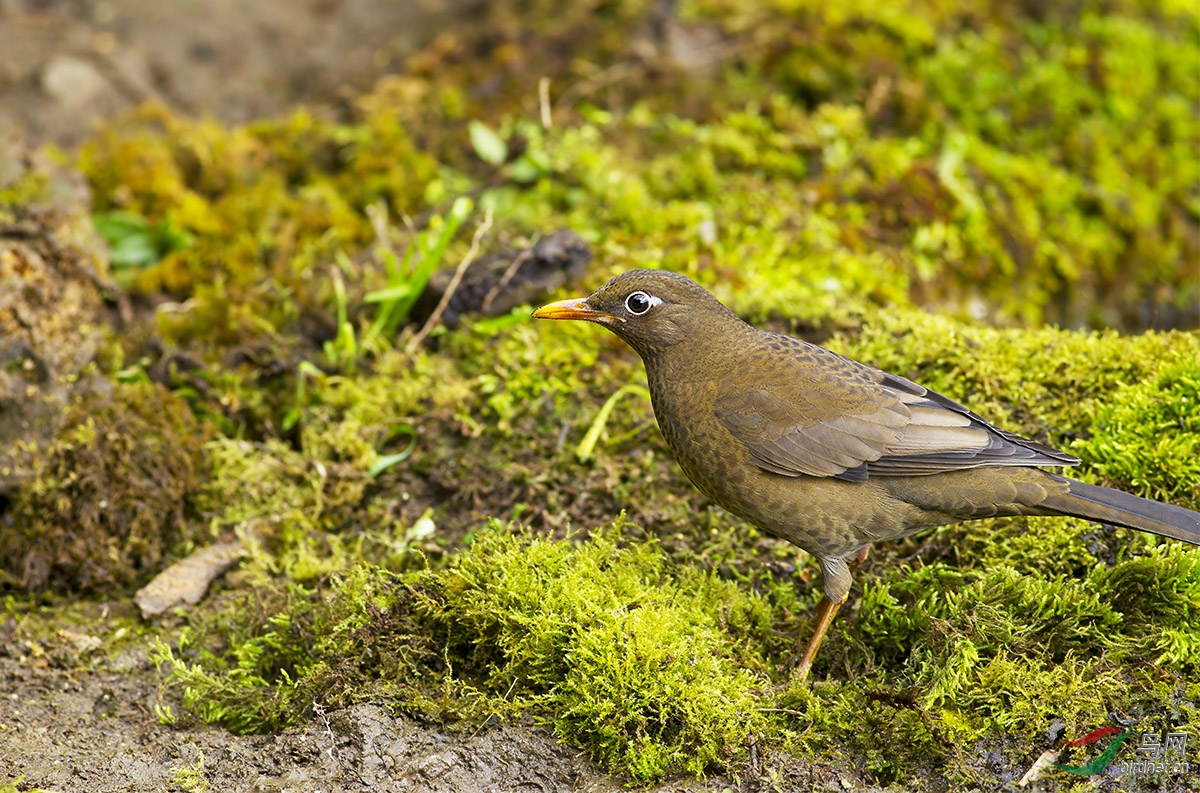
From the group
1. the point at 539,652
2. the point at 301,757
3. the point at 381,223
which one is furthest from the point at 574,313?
the point at 381,223

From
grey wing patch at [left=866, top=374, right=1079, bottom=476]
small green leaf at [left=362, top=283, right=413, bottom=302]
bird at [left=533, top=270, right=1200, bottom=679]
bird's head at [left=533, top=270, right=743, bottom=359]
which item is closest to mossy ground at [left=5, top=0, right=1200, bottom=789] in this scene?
small green leaf at [left=362, top=283, right=413, bottom=302]

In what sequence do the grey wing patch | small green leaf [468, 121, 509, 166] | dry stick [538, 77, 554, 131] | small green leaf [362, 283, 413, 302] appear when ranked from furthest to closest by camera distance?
small green leaf [468, 121, 509, 166], dry stick [538, 77, 554, 131], small green leaf [362, 283, 413, 302], the grey wing patch

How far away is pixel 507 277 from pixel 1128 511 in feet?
12.5

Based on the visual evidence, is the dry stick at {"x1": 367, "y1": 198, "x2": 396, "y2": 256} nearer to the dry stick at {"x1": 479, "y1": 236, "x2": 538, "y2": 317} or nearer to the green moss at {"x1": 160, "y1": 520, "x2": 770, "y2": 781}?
the dry stick at {"x1": 479, "y1": 236, "x2": 538, "y2": 317}

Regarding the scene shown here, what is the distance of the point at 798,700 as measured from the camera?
4465mm

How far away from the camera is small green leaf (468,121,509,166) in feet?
25.5

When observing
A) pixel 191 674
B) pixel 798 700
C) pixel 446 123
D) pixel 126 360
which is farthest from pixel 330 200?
pixel 798 700

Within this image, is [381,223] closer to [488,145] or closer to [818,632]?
[488,145]

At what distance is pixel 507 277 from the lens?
6.62 m

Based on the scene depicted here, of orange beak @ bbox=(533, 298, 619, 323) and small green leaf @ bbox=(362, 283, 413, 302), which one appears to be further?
small green leaf @ bbox=(362, 283, 413, 302)

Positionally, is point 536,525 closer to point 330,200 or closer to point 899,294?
point 899,294

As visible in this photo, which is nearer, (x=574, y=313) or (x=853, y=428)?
(x=853, y=428)

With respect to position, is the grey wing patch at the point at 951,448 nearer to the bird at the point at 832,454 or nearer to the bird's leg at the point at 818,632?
the bird at the point at 832,454

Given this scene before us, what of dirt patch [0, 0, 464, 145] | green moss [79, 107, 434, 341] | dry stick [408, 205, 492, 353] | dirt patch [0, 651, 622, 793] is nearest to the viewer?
dirt patch [0, 651, 622, 793]
